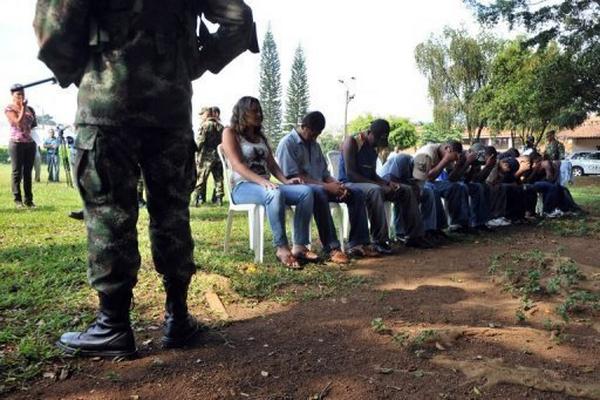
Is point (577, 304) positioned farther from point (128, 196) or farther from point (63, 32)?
point (63, 32)

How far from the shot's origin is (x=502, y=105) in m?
31.8

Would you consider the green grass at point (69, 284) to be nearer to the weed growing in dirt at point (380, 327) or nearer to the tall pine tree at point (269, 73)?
the weed growing in dirt at point (380, 327)

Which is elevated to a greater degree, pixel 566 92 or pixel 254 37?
pixel 566 92

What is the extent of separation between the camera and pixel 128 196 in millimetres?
2469

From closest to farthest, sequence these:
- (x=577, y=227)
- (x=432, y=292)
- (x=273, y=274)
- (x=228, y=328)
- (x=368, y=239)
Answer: (x=228, y=328), (x=432, y=292), (x=273, y=274), (x=368, y=239), (x=577, y=227)

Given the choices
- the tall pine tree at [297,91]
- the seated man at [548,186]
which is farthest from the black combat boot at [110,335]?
the tall pine tree at [297,91]

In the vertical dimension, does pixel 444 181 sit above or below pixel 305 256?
above

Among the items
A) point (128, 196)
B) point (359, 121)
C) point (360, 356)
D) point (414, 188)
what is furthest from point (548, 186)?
point (359, 121)

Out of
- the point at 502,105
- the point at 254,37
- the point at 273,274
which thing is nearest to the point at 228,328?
the point at 273,274

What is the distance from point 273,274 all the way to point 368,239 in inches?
56.4

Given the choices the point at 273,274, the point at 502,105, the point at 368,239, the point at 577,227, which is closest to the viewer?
the point at 273,274

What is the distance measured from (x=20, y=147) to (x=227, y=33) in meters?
6.84

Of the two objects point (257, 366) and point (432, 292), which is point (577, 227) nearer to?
point (432, 292)

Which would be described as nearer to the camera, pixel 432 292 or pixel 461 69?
pixel 432 292
